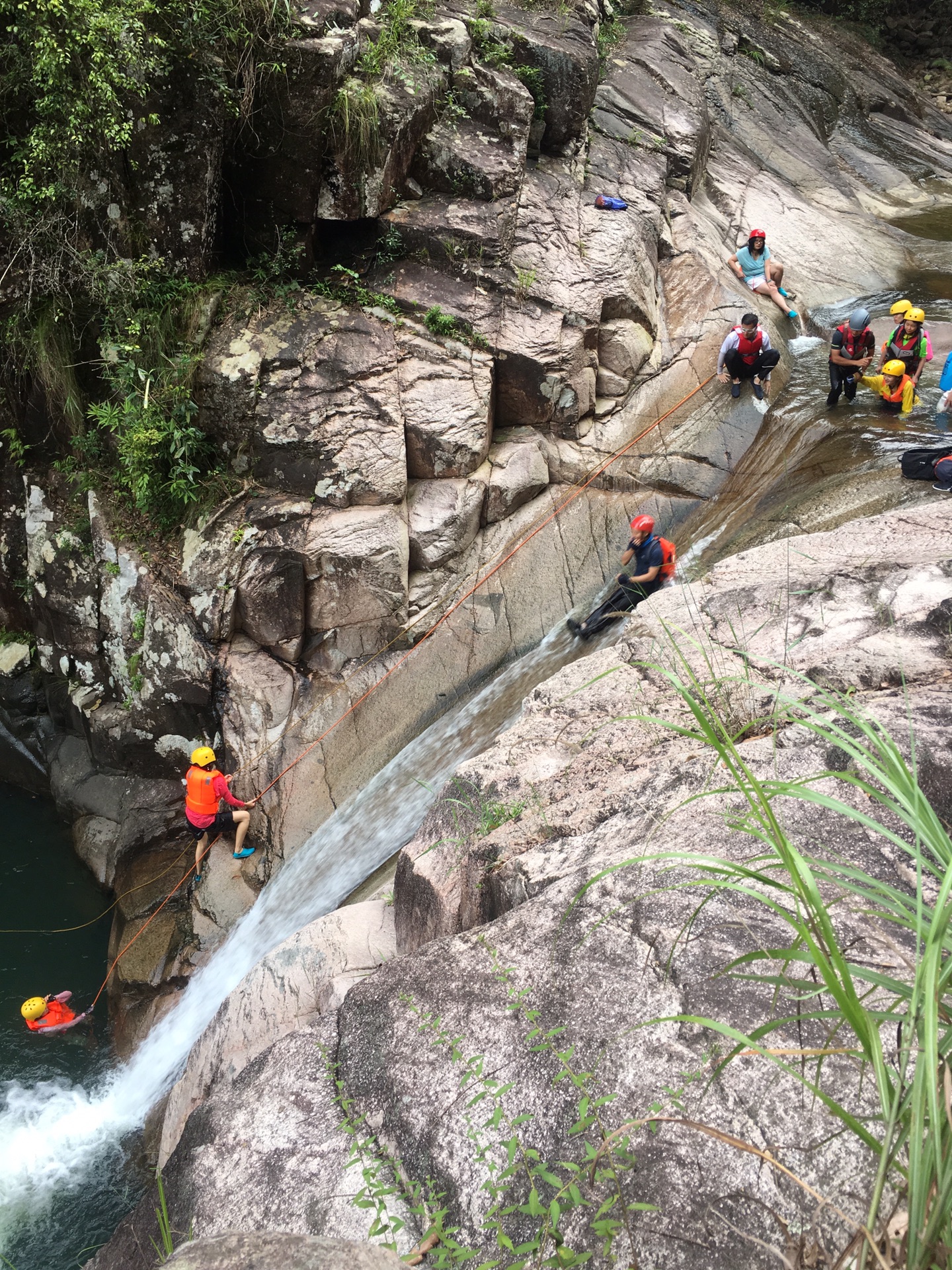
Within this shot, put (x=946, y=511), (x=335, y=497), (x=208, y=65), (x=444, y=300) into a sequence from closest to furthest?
1. (x=946, y=511)
2. (x=208, y=65)
3. (x=335, y=497)
4. (x=444, y=300)

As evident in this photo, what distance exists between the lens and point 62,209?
6.73 metres

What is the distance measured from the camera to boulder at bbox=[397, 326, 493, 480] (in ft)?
24.5

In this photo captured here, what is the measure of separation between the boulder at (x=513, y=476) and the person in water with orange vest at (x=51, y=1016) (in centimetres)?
576

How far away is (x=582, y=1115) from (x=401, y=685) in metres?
5.26

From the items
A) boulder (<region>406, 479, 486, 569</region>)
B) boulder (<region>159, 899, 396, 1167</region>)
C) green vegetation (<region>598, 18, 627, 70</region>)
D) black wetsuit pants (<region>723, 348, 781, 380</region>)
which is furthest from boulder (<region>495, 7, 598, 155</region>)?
boulder (<region>159, 899, 396, 1167</region>)

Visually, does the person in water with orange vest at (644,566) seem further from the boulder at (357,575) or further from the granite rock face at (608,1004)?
the granite rock face at (608,1004)

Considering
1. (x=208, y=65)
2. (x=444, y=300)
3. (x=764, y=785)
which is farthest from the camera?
(x=444, y=300)

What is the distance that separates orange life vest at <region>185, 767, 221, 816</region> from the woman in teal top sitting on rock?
27.5 ft

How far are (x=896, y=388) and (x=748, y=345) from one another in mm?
1509

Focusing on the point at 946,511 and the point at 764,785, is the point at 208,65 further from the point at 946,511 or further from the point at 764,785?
the point at 764,785

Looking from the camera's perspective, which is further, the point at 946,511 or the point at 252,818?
the point at 252,818

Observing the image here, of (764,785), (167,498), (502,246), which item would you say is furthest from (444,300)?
(764,785)

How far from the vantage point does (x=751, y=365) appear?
845cm

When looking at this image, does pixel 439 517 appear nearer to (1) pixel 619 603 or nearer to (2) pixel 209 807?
(1) pixel 619 603
